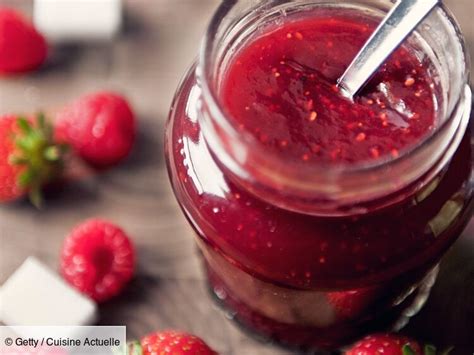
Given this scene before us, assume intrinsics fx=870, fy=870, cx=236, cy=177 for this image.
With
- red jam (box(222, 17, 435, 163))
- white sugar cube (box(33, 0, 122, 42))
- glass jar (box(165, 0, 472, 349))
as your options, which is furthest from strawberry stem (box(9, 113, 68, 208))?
red jam (box(222, 17, 435, 163))

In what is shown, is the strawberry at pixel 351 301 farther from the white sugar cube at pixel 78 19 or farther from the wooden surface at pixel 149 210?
the white sugar cube at pixel 78 19

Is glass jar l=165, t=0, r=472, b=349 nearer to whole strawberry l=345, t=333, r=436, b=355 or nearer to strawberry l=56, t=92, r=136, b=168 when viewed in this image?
whole strawberry l=345, t=333, r=436, b=355

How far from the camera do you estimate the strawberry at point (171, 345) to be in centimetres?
129

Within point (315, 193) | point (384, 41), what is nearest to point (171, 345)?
point (315, 193)

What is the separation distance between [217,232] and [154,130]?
0.51m

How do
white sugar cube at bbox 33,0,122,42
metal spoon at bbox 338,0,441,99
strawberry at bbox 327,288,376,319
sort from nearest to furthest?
metal spoon at bbox 338,0,441,99, strawberry at bbox 327,288,376,319, white sugar cube at bbox 33,0,122,42

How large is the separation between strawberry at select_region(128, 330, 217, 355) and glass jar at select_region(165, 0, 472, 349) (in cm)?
13

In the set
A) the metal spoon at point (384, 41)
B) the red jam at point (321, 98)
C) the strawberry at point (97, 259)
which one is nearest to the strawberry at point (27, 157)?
the strawberry at point (97, 259)

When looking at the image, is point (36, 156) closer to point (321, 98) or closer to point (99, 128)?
point (99, 128)

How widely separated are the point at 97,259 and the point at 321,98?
52cm

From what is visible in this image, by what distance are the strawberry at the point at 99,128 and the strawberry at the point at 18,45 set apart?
0.47 ft

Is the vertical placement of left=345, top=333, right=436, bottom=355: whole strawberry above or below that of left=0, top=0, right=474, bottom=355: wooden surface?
above

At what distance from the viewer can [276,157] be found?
3.37 ft

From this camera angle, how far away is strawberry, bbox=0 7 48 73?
63.7 inches
